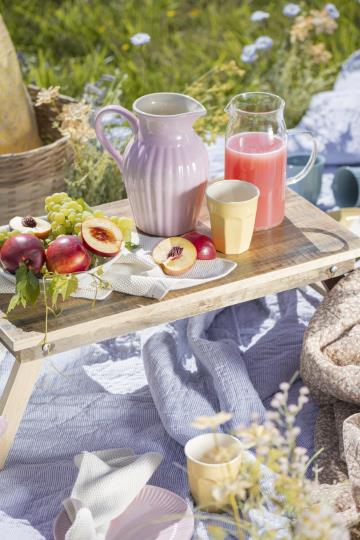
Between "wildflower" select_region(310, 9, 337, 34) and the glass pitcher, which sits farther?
"wildflower" select_region(310, 9, 337, 34)

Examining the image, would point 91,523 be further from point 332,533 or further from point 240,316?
point 240,316

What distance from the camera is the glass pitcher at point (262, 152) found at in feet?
6.46

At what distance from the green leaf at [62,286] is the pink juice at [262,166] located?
51 centimetres

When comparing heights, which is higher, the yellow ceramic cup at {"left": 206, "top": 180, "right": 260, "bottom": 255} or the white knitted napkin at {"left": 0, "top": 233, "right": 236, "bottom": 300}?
the yellow ceramic cup at {"left": 206, "top": 180, "right": 260, "bottom": 255}

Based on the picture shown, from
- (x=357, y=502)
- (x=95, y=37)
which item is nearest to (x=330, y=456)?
(x=357, y=502)

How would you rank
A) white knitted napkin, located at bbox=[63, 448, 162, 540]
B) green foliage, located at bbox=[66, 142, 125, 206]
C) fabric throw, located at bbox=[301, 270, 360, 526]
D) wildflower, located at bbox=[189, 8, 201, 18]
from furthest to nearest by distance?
wildflower, located at bbox=[189, 8, 201, 18] → green foliage, located at bbox=[66, 142, 125, 206] → fabric throw, located at bbox=[301, 270, 360, 526] → white knitted napkin, located at bbox=[63, 448, 162, 540]

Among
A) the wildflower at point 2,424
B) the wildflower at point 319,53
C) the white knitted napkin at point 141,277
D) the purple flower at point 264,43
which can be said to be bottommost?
the wildflower at point 2,424

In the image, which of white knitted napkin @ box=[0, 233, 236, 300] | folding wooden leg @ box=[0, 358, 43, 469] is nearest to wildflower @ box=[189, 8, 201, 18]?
white knitted napkin @ box=[0, 233, 236, 300]

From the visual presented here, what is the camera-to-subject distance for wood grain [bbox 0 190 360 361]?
5.56 feet

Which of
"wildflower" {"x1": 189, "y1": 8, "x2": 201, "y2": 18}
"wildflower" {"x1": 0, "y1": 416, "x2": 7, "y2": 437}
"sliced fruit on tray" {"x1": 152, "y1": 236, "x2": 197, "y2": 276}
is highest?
"sliced fruit on tray" {"x1": 152, "y1": 236, "x2": 197, "y2": 276}

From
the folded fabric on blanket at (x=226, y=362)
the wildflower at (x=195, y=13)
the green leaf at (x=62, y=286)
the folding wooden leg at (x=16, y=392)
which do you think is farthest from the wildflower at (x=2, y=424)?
the wildflower at (x=195, y=13)

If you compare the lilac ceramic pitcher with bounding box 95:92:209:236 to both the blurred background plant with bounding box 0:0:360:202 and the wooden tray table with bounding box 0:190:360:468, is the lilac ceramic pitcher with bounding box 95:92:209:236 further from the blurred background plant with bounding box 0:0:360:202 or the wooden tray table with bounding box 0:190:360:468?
the blurred background plant with bounding box 0:0:360:202

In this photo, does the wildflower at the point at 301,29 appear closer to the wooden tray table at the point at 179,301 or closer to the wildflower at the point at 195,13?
the wildflower at the point at 195,13

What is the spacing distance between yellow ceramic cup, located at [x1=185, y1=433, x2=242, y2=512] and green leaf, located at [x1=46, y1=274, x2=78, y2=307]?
38cm
